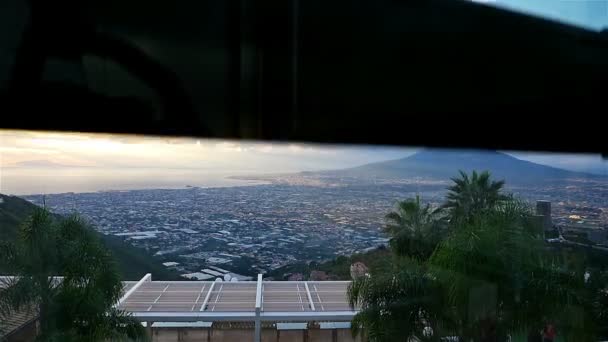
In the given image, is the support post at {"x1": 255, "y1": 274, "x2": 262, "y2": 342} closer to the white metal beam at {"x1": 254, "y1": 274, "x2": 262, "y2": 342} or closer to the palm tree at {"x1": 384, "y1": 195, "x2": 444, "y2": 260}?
the white metal beam at {"x1": 254, "y1": 274, "x2": 262, "y2": 342}

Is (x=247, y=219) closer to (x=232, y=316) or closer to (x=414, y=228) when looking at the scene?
(x=232, y=316)

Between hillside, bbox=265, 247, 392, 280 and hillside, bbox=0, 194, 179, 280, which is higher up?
hillside, bbox=0, 194, 179, 280

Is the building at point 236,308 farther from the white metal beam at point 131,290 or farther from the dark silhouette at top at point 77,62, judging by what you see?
the dark silhouette at top at point 77,62

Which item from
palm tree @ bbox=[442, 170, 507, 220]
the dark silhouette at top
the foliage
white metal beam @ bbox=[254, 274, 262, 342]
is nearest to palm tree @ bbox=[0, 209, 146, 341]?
white metal beam @ bbox=[254, 274, 262, 342]

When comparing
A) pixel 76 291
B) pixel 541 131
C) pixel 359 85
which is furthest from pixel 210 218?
pixel 541 131

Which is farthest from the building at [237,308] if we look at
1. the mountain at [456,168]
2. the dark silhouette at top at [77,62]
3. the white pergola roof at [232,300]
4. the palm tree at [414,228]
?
the dark silhouette at top at [77,62]
